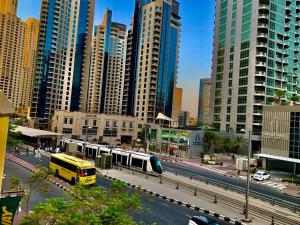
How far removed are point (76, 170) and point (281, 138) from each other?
48.0 m

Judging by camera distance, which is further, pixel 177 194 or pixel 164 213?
pixel 177 194

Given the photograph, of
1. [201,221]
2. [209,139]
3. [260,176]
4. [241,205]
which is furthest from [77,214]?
[209,139]

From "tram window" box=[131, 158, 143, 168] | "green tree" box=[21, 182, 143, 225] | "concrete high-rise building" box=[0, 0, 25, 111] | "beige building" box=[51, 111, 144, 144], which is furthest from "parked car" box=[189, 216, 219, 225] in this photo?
"concrete high-rise building" box=[0, 0, 25, 111]

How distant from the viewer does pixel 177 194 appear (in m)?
35.5

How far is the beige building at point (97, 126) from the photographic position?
3804 inches

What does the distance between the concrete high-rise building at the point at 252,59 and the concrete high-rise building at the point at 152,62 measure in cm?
2923

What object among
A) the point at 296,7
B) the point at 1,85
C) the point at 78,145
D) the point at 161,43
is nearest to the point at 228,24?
the point at 296,7

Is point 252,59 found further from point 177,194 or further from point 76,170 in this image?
point 76,170

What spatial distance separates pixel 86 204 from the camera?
1473cm

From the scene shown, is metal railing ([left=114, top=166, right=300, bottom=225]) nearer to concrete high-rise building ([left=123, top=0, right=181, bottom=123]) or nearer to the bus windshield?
the bus windshield

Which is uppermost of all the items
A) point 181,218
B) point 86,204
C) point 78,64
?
point 78,64

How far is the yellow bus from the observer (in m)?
35.8

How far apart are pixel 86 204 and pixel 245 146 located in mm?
84963

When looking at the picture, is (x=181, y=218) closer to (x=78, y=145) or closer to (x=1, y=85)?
(x=78, y=145)
